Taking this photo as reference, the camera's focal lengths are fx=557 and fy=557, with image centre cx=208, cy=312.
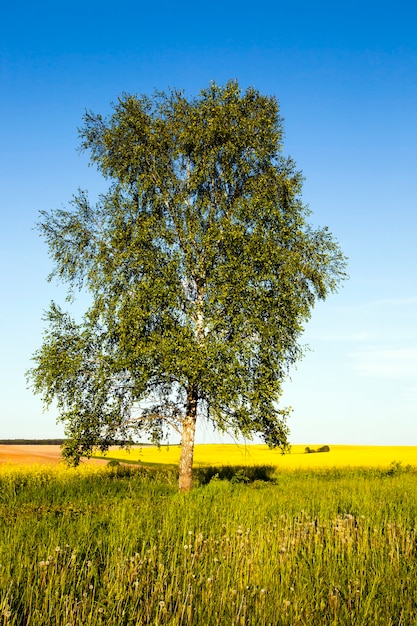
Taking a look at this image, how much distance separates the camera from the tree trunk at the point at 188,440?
2116 centimetres

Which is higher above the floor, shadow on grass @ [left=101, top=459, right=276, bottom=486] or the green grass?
the green grass

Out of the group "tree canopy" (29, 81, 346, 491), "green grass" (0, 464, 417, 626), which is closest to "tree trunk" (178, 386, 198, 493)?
"tree canopy" (29, 81, 346, 491)

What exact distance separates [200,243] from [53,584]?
16463 mm

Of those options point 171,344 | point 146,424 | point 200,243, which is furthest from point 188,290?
point 146,424

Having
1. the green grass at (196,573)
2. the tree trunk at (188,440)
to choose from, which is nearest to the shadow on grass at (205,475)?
the tree trunk at (188,440)

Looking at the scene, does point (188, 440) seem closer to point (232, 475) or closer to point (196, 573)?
point (232, 475)

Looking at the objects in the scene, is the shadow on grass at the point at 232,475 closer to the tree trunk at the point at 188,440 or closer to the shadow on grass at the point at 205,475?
the shadow on grass at the point at 205,475

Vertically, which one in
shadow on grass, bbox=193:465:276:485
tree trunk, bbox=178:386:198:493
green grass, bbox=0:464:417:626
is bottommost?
shadow on grass, bbox=193:465:276:485

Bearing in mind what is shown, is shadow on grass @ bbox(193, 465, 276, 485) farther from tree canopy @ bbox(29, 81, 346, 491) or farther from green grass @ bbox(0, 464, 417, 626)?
green grass @ bbox(0, 464, 417, 626)

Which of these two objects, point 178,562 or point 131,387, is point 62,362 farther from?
point 178,562

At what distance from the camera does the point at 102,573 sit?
271 inches

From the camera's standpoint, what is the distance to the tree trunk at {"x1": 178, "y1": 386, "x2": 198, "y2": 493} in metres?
21.2

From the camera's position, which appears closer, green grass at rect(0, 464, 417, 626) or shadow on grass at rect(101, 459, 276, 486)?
green grass at rect(0, 464, 417, 626)

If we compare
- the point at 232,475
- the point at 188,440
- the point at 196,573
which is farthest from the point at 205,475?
the point at 196,573
